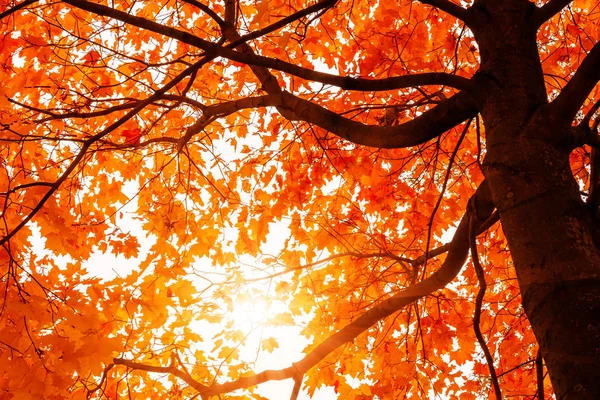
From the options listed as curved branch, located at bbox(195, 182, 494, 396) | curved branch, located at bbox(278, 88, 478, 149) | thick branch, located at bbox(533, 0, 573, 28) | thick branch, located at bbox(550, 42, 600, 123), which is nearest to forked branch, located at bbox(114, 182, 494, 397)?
curved branch, located at bbox(195, 182, 494, 396)

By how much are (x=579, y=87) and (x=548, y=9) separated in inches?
20.2

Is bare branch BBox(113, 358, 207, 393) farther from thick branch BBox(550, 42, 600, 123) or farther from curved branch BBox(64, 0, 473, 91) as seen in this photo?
thick branch BBox(550, 42, 600, 123)

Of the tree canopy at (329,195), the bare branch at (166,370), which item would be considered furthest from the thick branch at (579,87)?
the bare branch at (166,370)

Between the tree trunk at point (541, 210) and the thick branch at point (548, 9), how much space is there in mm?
39

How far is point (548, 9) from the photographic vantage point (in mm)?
1796

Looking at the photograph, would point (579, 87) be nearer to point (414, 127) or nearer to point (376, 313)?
point (414, 127)

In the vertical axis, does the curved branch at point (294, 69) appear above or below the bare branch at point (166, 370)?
above

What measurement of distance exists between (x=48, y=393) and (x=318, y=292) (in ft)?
8.09

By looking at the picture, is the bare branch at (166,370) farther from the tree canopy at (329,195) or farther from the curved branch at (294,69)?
the curved branch at (294,69)

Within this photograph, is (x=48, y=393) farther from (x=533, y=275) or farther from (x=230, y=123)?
(x=230, y=123)

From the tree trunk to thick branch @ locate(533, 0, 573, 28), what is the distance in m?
0.04

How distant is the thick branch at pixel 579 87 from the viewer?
145 cm

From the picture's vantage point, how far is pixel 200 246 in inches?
163

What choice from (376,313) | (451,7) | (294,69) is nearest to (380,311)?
(376,313)
